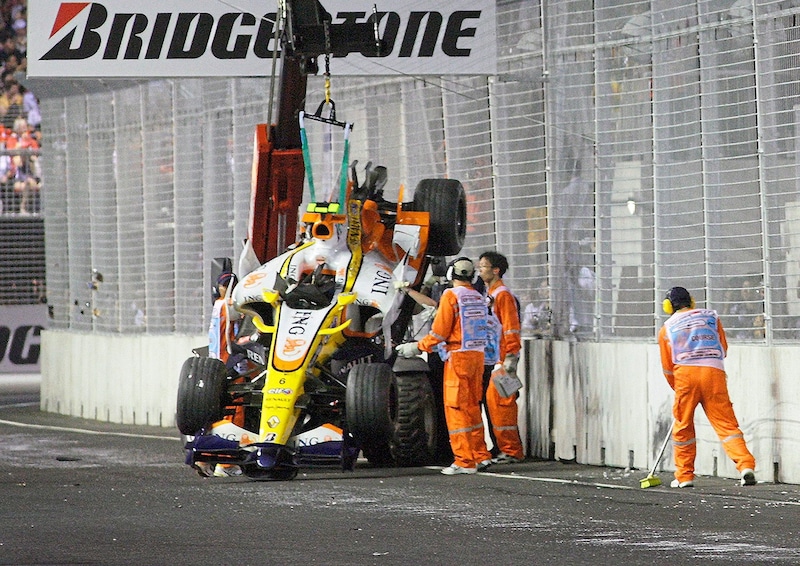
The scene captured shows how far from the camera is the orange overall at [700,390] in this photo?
1265 cm

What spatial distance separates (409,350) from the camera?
14.0 metres

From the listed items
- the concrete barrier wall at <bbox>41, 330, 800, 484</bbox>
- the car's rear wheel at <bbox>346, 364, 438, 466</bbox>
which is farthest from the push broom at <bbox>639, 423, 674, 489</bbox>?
the car's rear wheel at <bbox>346, 364, 438, 466</bbox>

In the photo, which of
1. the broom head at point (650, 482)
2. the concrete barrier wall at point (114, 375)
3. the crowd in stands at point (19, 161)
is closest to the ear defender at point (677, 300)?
the broom head at point (650, 482)

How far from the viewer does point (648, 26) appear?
14.5m

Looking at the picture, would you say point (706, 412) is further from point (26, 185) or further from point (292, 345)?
point (26, 185)

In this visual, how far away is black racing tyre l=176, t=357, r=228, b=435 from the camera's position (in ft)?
43.0

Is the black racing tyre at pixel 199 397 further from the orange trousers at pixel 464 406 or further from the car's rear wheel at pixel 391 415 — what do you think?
the orange trousers at pixel 464 406

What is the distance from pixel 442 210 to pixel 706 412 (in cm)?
319

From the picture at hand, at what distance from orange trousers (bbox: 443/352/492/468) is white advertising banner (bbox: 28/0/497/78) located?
10.5 ft

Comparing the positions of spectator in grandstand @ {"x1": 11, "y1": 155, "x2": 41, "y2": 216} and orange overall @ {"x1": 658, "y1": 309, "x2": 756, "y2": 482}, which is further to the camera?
spectator in grandstand @ {"x1": 11, "y1": 155, "x2": 41, "y2": 216}

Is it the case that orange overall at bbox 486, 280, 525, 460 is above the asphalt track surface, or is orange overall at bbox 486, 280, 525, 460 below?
above

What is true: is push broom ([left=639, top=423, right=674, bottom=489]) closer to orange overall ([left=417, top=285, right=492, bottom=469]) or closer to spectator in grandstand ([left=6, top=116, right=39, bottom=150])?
orange overall ([left=417, top=285, right=492, bottom=469])

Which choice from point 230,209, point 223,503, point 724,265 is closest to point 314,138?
point 230,209

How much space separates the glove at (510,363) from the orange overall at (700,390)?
2.20 metres
